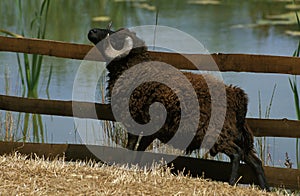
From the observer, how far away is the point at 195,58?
23.4 feet

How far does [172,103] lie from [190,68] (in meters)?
0.66

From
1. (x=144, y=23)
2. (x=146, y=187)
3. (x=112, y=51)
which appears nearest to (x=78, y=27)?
(x=144, y=23)

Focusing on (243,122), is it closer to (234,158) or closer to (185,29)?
(234,158)

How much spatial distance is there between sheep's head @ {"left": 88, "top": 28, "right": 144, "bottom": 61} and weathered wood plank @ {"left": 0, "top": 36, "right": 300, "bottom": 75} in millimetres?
248

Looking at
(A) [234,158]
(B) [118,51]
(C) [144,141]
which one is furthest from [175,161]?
(B) [118,51]

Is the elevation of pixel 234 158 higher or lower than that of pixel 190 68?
lower

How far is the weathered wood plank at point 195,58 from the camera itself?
22.7ft

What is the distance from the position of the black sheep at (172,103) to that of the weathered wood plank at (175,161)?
0.47ft

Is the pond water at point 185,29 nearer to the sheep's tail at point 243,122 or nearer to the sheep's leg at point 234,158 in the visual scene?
the sheep's tail at point 243,122

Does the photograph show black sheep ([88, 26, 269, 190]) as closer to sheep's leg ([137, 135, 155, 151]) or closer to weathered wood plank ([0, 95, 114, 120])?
sheep's leg ([137, 135, 155, 151])

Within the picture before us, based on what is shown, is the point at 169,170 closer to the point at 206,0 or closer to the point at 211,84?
the point at 211,84

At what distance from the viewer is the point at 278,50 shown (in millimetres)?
14062

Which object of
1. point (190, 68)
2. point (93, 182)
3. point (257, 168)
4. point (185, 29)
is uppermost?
point (185, 29)

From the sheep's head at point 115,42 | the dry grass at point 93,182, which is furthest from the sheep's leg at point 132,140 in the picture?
the sheep's head at point 115,42
